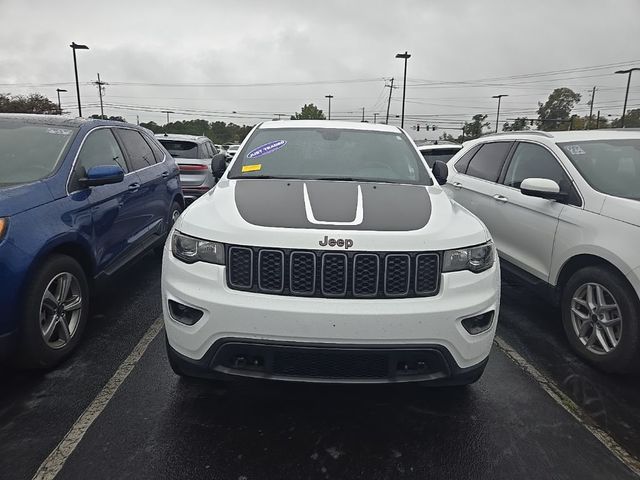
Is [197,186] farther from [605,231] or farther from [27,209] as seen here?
[605,231]

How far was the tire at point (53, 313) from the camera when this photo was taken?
2855mm

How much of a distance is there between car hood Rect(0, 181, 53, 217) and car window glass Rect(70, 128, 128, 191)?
32cm

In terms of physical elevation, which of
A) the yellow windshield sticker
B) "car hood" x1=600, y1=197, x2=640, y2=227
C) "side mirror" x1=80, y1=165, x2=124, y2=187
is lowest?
"car hood" x1=600, y1=197, x2=640, y2=227

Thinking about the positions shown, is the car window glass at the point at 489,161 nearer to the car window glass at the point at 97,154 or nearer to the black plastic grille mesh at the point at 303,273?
the black plastic grille mesh at the point at 303,273

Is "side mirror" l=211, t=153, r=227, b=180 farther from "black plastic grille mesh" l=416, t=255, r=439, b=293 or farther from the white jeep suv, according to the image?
"black plastic grille mesh" l=416, t=255, r=439, b=293

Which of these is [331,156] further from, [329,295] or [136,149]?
[136,149]

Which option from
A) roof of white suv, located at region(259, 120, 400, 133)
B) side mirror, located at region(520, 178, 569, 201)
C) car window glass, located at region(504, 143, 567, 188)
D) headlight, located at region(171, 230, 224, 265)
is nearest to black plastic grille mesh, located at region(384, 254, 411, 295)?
headlight, located at region(171, 230, 224, 265)

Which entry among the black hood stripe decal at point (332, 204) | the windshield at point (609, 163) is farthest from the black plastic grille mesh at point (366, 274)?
the windshield at point (609, 163)

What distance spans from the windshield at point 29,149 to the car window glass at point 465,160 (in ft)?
14.4

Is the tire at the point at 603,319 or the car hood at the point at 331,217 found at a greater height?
the car hood at the point at 331,217

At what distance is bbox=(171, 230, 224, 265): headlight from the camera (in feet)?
7.93

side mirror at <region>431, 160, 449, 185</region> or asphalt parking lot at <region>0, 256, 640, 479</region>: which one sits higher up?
side mirror at <region>431, 160, 449, 185</region>

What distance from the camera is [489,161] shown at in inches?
208

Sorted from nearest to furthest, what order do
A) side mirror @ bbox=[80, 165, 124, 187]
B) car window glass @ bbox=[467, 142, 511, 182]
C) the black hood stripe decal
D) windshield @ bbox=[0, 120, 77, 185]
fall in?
the black hood stripe decal → windshield @ bbox=[0, 120, 77, 185] → side mirror @ bbox=[80, 165, 124, 187] → car window glass @ bbox=[467, 142, 511, 182]
